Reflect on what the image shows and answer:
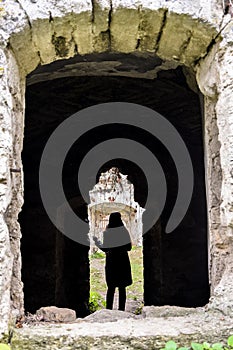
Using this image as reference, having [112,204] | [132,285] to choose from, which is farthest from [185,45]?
[112,204]

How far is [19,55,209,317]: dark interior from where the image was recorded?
15.1 ft

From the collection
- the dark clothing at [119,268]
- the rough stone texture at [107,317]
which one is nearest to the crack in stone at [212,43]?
the rough stone texture at [107,317]

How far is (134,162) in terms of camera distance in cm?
576

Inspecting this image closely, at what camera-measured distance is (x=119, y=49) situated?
94.6 inches

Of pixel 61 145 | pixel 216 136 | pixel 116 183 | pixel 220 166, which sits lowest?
pixel 220 166

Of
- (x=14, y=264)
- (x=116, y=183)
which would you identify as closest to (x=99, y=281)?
(x=116, y=183)

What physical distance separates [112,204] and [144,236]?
503 cm

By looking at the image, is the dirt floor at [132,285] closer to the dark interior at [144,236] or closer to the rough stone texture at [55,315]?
the dark interior at [144,236]

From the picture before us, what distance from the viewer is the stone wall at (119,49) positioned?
2043mm

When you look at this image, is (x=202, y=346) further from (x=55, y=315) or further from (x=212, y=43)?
(x=212, y=43)

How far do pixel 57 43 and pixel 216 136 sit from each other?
0.94m

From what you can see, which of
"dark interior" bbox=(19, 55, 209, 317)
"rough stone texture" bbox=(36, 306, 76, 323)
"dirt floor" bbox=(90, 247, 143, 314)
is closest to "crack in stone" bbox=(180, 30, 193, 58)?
"rough stone texture" bbox=(36, 306, 76, 323)

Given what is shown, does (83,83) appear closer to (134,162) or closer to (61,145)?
(61,145)

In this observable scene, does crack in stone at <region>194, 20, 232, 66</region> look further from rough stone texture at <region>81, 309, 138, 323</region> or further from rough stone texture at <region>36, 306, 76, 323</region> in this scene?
rough stone texture at <region>36, 306, 76, 323</region>
